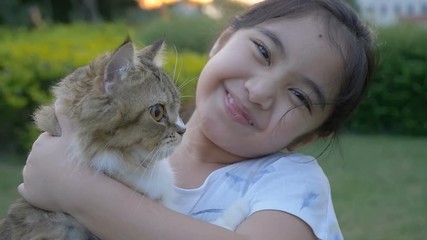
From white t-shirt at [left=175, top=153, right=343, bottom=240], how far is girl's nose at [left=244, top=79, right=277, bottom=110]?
0.72 ft

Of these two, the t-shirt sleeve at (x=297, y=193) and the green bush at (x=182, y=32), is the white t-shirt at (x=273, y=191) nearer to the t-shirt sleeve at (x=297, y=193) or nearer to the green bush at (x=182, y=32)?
the t-shirt sleeve at (x=297, y=193)

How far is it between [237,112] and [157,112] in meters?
0.32

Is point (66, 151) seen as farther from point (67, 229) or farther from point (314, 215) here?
point (314, 215)

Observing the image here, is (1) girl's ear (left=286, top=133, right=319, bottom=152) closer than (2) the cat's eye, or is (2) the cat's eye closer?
(2) the cat's eye

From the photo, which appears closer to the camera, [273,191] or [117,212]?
[117,212]

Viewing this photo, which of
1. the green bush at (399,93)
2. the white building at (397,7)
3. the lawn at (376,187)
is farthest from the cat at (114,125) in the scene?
the white building at (397,7)

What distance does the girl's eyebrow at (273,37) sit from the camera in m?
2.35

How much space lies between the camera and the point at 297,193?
7.27 feet

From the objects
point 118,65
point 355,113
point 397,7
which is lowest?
point 397,7

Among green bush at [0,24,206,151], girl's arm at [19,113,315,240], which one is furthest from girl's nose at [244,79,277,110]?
green bush at [0,24,206,151]

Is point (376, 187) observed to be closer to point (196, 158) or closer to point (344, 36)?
point (196, 158)

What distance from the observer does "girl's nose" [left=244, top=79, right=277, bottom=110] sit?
2311 mm

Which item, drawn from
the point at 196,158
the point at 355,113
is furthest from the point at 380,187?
the point at 196,158

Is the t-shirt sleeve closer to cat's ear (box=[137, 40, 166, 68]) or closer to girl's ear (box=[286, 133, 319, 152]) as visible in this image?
girl's ear (box=[286, 133, 319, 152])
